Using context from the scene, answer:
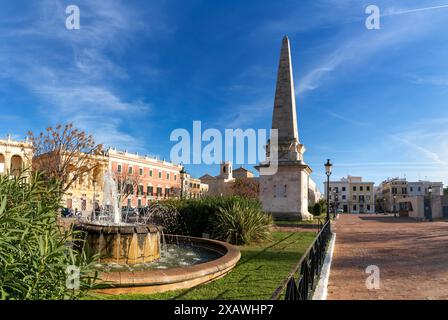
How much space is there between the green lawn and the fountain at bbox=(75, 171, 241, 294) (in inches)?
7.6

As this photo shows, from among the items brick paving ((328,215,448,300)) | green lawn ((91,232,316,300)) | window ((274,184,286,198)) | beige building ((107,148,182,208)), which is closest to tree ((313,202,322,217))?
window ((274,184,286,198))

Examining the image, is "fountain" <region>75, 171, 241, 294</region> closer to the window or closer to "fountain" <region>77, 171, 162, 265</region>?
"fountain" <region>77, 171, 162, 265</region>

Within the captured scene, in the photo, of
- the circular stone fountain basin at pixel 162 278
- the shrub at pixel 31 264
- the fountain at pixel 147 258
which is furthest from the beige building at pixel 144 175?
the shrub at pixel 31 264

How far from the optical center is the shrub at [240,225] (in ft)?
42.5

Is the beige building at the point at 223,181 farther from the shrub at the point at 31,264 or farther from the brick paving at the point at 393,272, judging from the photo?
the shrub at the point at 31,264

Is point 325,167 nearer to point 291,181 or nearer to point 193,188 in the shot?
point 291,181

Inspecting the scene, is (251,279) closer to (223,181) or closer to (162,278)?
(162,278)

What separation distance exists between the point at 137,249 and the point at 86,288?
519 cm

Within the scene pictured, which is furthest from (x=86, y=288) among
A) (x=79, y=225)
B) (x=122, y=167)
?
(x=122, y=167)

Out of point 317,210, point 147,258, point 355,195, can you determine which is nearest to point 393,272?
point 147,258

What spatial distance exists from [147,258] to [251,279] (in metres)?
3.12

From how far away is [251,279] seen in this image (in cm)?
711
